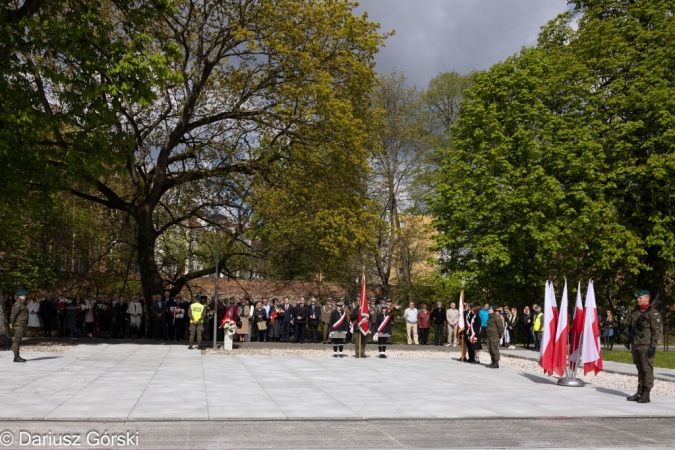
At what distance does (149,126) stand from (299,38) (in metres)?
7.42

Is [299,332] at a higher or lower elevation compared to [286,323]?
lower

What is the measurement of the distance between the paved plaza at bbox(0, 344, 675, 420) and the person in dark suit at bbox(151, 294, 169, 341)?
6761mm

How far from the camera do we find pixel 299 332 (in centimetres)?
2952

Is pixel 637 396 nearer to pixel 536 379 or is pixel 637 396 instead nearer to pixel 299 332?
pixel 536 379

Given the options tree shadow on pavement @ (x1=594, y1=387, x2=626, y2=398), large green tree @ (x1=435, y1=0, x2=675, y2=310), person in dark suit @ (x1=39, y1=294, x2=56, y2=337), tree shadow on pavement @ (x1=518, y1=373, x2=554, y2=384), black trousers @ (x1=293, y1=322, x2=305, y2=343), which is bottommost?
tree shadow on pavement @ (x1=594, y1=387, x2=626, y2=398)

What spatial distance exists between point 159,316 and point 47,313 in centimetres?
445

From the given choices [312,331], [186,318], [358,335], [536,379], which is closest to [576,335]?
[536,379]

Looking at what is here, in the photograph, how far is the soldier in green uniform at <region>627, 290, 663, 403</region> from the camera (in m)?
13.5

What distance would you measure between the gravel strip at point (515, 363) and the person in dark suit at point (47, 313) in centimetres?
749

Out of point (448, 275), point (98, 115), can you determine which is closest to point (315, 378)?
point (98, 115)

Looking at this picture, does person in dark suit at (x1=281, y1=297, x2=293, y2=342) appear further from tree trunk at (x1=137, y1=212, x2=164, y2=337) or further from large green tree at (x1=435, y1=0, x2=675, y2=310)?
large green tree at (x1=435, y1=0, x2=675, y2=310)

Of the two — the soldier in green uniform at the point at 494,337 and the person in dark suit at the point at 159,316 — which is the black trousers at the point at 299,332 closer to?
the person in dark suit at the point at 159,316

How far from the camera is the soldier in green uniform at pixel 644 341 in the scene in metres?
13.5

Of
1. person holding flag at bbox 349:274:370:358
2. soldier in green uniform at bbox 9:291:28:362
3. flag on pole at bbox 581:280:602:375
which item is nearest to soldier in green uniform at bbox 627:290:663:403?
flag on pole at bbox 581:280:602:375
